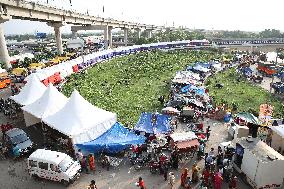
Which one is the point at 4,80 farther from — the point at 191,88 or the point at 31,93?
the point at 191,88

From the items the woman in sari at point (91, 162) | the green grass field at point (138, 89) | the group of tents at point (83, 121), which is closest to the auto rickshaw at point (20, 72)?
the green grass field at point (138, 89)

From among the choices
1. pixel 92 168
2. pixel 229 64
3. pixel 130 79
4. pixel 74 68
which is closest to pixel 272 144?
pixel 92 168

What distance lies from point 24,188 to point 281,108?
27.6 meters

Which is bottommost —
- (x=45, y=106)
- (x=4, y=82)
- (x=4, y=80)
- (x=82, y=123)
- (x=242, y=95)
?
(x=242, y=95)

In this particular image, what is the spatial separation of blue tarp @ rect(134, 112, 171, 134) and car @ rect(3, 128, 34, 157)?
7.72 m

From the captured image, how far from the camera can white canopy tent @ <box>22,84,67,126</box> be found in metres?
21.8

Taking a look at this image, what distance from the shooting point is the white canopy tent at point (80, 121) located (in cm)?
1890

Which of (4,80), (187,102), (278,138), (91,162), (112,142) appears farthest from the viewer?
(4,80)

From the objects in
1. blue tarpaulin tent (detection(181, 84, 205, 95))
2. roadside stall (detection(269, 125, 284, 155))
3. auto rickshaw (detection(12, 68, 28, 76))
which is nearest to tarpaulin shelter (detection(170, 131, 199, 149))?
roadside stall (detection(269, 125, 284, 155))

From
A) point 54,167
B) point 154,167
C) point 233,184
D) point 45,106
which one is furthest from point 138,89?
point 233,184

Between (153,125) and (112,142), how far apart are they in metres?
3.93

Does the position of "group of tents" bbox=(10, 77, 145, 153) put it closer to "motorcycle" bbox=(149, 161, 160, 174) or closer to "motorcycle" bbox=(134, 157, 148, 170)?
"motorcycle" bbox=(134, 157, 148, 170)

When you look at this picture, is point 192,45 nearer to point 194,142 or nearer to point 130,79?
point 130,79

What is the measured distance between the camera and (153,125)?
21547 millimetres
